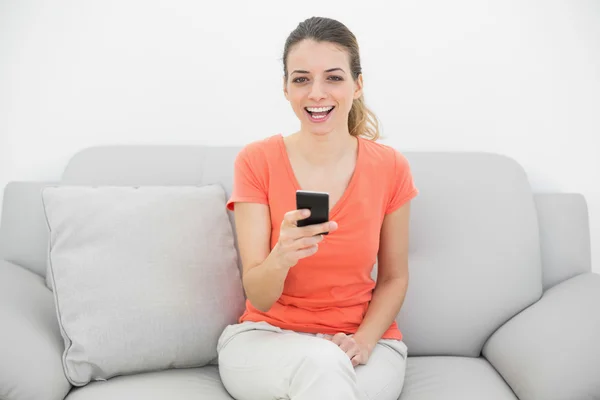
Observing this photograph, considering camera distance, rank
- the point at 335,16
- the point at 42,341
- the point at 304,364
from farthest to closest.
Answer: the point at 335,16, the point at 42,341, the point at 304,364

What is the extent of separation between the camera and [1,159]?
1979mm

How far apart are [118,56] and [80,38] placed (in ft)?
0.46

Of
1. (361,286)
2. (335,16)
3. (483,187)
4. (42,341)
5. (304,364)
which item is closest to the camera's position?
(304,364)

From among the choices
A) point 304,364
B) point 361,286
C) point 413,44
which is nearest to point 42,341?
point 304,364

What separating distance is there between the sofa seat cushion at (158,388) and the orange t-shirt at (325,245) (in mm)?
179

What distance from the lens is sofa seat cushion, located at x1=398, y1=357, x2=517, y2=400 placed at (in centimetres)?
130

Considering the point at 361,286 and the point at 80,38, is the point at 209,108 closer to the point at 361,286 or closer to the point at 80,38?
the point at 80,38

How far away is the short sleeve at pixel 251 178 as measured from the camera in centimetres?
136

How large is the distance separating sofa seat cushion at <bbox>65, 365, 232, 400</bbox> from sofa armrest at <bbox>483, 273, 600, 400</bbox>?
0.68 metres

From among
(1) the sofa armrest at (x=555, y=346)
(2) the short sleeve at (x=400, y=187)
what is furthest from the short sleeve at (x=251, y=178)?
(1) the sofa armrest at (x=555, y=346)

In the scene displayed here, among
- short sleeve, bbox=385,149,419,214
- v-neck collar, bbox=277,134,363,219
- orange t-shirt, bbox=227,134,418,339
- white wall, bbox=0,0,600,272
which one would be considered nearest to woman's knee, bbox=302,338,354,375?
orange t-shirt, bbox=227,134,418,339

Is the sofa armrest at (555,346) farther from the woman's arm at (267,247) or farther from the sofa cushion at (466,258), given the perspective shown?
the woman's arm at (267,247)

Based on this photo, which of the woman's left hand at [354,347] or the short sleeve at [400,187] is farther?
the short sleeve at [400,187]

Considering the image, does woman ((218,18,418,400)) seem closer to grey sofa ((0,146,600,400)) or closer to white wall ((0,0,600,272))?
grey sofa ((0,146,600,400))
